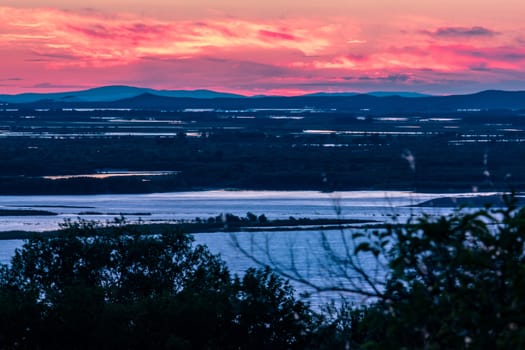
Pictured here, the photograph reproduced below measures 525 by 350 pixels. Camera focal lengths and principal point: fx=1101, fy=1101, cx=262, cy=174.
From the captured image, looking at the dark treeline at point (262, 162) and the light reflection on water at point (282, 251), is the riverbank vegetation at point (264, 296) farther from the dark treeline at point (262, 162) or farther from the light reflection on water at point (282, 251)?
the dark treeline at point (262, 162)

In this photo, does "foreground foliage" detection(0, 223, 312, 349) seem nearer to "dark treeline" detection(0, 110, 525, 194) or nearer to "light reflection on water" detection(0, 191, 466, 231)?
"dark treeline" detection(0, 110, 525, 194)

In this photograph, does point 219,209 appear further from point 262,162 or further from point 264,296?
point 264,296

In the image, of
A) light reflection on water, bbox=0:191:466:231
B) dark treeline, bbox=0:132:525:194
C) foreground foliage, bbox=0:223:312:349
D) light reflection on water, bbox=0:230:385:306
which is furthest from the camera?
dark treeline, bbox=0:132:525:194

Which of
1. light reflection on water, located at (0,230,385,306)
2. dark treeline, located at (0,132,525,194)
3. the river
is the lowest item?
light reflection on water, located at (0,230,385,306)

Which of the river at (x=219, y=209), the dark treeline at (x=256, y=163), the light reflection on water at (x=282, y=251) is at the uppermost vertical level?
the dark treeline at (x=256, y=163)

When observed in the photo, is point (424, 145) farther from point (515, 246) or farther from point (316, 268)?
point (515, 246)

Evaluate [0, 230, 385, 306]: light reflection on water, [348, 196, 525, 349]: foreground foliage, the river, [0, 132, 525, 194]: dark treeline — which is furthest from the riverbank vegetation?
[0, 132, 525, 194]: dark treeline

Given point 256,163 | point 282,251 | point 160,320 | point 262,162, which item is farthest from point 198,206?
point 160,320

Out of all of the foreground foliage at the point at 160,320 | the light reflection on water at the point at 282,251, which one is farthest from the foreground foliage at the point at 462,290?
the light reflection on water at the point at 282,251

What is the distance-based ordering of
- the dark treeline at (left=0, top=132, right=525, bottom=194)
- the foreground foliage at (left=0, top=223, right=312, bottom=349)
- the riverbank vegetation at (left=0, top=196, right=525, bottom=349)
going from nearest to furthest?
the riverbank vegetation at (left=0, top=196, right=525, bottom=349) < the foreground foliage at (left=0, top=223, right=312, bottom=349) < the dark treeline at (left=0, top=132, right=525, bottom=194)
